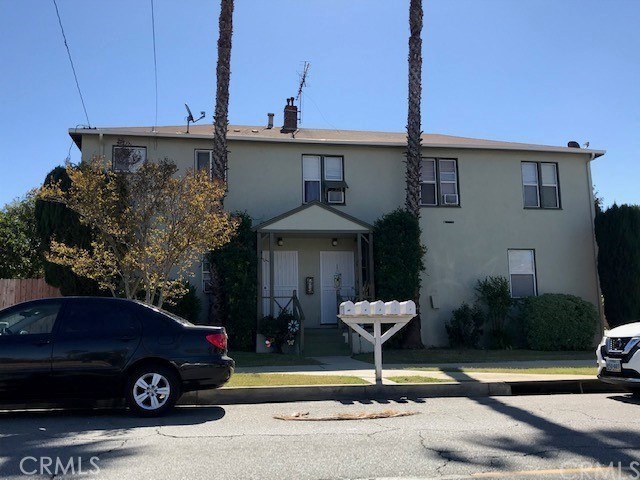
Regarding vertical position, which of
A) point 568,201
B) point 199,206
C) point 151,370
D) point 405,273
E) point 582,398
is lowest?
point 582,398

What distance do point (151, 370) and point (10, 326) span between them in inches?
72.9

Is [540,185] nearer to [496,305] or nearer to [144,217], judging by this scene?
[496,305]

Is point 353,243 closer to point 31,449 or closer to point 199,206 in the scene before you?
point 199,206

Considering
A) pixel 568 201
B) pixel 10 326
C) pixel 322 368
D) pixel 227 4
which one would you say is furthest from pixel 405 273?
pixel 10 326

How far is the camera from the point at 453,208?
1889cm

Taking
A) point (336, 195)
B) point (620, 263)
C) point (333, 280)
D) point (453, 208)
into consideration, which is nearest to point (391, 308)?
point (333, 280)

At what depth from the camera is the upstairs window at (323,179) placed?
716 inches

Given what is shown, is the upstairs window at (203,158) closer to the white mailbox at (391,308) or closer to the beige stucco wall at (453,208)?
the beige stucco wall at (453,208)

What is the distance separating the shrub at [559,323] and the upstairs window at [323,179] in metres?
6.65

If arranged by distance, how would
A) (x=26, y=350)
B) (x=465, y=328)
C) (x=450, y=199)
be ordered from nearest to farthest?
1. (x=26, y=350)
2. (x=465, y=328)
3. (x=450, y=199)

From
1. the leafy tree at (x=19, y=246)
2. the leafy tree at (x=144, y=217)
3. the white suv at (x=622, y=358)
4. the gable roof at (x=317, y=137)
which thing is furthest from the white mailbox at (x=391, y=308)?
the leafy tree at (x=19, y=246)

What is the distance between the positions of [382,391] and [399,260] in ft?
25.2

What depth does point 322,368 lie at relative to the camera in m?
12.4

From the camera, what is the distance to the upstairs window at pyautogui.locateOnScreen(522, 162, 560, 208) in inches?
771
